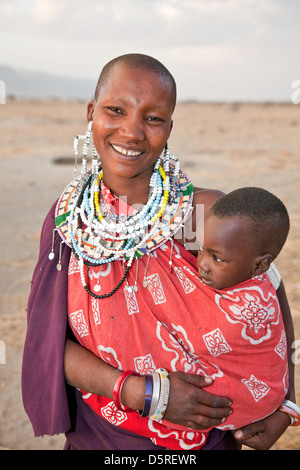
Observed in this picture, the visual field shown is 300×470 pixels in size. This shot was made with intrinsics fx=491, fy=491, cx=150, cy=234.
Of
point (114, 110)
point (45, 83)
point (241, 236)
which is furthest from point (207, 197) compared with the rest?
point (45, 83)

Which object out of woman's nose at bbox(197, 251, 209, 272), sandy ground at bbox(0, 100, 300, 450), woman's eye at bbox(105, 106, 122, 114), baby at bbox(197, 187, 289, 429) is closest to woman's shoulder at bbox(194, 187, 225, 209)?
baby at bbox(197, 187, 289, 429)

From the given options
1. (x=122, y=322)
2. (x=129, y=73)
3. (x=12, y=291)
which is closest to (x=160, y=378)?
(x=122, y=322)

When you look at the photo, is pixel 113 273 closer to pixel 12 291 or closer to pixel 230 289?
pixel 230 289

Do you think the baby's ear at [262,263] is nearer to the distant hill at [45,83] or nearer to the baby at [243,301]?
the baby at [243,301]

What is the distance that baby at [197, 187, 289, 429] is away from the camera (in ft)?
5.49

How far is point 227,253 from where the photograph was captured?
5.62 ft

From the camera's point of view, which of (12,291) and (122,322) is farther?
(12,291)

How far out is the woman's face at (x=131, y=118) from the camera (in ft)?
5.54

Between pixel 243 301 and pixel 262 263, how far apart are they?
0.16 meters

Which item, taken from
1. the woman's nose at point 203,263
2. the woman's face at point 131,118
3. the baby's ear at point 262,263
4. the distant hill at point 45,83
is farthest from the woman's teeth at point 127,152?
the distant hill at point 45,83
